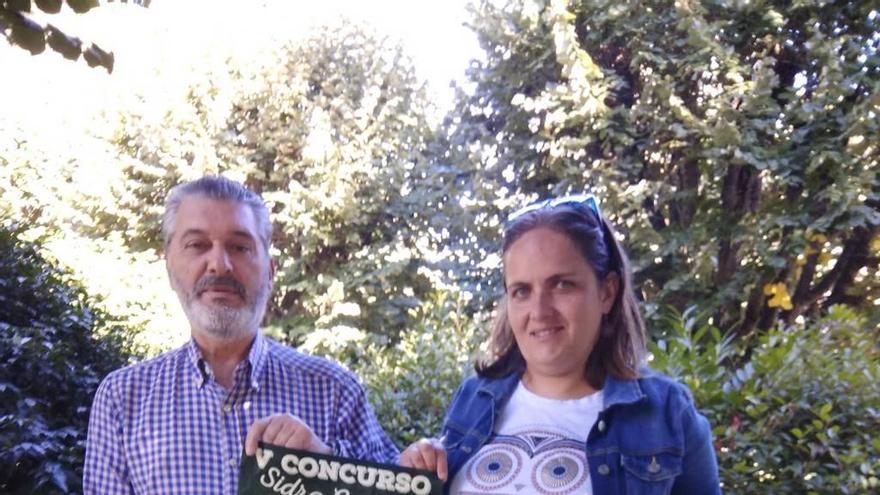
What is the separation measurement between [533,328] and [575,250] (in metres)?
0.21

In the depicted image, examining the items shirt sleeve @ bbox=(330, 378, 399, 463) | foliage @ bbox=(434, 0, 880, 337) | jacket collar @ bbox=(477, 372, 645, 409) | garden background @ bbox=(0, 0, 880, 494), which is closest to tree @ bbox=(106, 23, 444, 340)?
garden background @ bbox=(0, 0, 880, 494)

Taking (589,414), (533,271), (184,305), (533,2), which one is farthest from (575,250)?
(533,2)

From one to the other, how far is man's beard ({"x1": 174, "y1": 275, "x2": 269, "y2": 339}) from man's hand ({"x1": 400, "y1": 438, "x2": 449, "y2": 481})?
58 cm

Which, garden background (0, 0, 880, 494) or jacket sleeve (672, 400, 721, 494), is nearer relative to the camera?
jacket sleeve (672, 400, 721, 494)

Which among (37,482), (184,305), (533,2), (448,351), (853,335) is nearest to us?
(184,305)

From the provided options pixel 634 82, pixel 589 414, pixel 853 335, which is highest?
pixel 634 82

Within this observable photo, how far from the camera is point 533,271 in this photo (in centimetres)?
192

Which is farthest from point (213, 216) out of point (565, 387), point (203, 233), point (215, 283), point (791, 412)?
point (791, 412)

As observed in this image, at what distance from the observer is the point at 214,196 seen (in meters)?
2.24

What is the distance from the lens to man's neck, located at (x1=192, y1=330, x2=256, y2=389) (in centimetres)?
224

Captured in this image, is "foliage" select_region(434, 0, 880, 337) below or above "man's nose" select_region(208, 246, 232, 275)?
above

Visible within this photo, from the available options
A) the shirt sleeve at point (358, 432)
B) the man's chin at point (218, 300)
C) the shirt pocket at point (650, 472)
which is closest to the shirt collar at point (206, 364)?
the man's chin at point (218, 300)

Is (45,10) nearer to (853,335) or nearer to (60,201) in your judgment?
(853,335)

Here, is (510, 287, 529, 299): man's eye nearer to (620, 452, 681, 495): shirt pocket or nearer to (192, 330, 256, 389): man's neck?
(620, 452, 681, 495): shirt pocket
